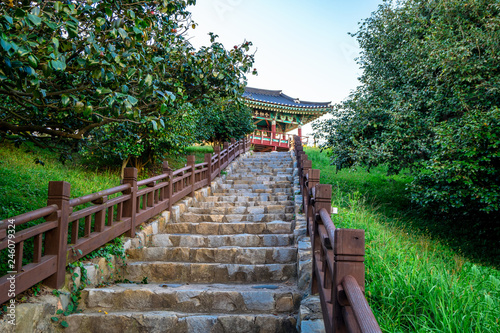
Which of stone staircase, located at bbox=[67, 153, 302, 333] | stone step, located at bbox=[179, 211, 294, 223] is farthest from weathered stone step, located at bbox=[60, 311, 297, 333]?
stone step, located at bbox=[179, 211, 294, 223]

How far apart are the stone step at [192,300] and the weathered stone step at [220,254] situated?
1.09 m

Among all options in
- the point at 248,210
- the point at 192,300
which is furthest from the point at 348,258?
the point at 248,210

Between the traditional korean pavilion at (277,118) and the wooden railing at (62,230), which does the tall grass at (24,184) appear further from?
the traditional korean pavilion at (277,118)

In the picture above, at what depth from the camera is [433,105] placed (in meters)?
8.34

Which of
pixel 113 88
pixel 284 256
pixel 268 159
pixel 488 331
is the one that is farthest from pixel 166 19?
pixel 268 159

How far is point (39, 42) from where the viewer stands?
2873mm

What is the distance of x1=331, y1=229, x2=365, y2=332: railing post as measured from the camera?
2232 millimetres

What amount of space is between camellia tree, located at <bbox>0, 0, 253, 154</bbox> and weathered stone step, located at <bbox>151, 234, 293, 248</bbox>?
2153 millimetres

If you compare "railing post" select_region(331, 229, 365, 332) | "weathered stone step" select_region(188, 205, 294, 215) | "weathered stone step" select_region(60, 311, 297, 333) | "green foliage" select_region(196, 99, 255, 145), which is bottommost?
"weathered stone step" select_region(60, 311, 297, 333)

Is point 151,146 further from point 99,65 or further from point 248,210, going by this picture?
point 99,65

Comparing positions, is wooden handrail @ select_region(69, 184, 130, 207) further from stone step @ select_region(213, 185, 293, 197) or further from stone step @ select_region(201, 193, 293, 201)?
stone step @ select_region(213, 185, 293, 197)

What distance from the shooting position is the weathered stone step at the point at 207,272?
16.1ft

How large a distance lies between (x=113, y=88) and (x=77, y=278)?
2.23 meters

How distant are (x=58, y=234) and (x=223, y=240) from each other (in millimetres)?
2705
